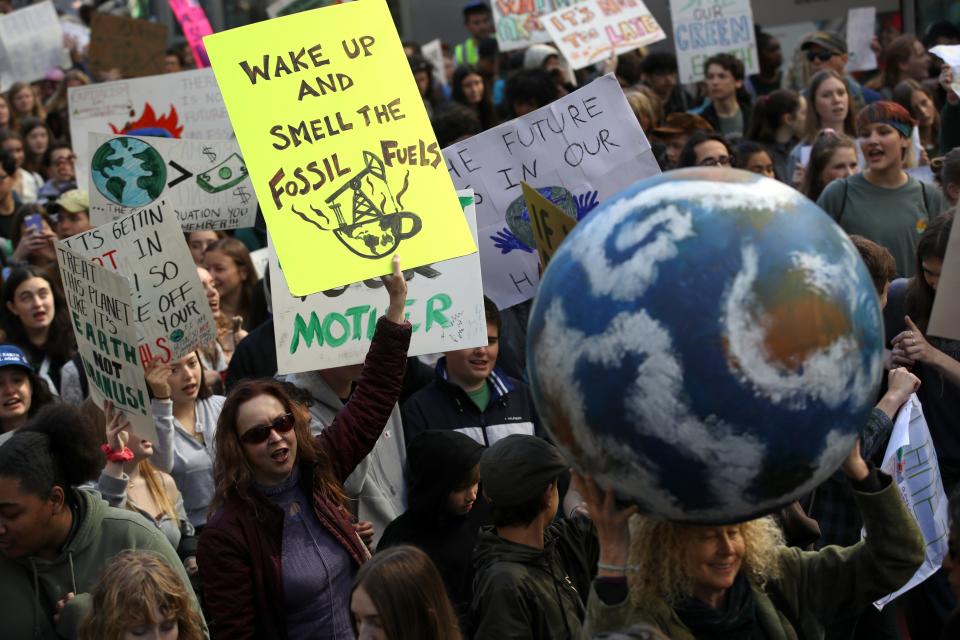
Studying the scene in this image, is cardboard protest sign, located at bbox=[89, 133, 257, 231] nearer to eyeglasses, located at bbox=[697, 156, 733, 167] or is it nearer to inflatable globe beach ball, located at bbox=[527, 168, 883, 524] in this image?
eyeglasses, located at bbox=[697, 156, 733, 167]

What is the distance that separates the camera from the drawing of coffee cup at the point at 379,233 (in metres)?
4.70

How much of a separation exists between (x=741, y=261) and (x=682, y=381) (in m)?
0.24

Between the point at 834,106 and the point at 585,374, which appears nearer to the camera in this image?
the point at 585,374

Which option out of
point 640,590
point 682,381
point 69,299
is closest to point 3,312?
point 69,299

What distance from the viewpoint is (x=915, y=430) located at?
16.4ft

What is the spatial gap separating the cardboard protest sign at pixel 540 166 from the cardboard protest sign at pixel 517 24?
267 inches

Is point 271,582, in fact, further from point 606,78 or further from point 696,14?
point 696,14

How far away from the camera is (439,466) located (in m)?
4.79

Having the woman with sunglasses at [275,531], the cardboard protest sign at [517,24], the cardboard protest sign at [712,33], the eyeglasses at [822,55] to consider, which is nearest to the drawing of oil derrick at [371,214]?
the woman with sunglasses at [275,531]

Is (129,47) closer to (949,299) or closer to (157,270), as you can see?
(157,270)

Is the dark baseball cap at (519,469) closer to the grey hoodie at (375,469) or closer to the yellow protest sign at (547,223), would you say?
the yellow protest sign at (547,223)

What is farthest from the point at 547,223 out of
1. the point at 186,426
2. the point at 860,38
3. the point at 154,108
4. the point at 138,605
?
the point at 860,38

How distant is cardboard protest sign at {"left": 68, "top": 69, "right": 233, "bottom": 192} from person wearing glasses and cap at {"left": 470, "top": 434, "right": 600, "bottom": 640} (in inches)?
243

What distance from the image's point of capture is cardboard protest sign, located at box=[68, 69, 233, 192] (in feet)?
32.0
